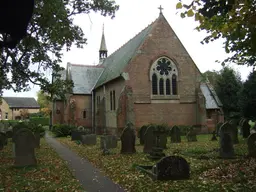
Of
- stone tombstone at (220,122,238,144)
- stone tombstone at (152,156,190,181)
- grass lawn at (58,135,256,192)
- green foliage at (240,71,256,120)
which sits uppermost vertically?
green foliage at (240,71,256,120)

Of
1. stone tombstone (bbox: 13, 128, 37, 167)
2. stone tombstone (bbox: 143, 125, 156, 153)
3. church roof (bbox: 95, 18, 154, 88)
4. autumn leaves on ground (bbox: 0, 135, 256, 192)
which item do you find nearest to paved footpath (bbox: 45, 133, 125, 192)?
autumn leaves on ground (bbox: 0, 135, 256, 192)

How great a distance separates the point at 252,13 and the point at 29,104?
78.3 metres

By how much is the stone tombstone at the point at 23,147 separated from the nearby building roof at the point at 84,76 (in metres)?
24.1

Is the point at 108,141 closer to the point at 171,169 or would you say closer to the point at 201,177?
the point at 171,169

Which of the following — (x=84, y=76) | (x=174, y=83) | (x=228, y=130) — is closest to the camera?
(x=228, y=130)

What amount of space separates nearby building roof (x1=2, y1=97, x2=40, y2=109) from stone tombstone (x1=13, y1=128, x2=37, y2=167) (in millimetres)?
66114

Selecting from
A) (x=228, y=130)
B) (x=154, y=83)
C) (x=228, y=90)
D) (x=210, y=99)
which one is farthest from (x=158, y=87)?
(x=228, y=90)

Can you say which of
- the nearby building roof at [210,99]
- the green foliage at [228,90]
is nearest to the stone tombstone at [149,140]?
the nearby building roof at [210,99]

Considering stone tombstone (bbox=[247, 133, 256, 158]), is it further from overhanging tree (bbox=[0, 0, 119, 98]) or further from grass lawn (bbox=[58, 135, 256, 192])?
overhanging tree (bbox=[0, 0, 119, 98])

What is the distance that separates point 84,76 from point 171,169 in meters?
30.5

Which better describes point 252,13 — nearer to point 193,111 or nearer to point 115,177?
point 115,177

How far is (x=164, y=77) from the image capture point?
2669 cm

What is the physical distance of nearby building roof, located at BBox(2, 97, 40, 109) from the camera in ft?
239

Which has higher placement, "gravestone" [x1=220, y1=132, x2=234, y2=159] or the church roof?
the church roof
